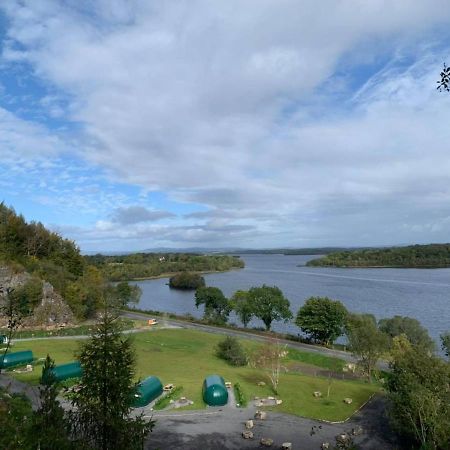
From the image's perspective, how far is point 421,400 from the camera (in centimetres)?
2427

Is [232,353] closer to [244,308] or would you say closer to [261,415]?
[261,415]

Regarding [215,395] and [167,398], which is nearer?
[215,395]

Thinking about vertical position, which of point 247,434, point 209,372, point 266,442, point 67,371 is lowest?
point 209,372

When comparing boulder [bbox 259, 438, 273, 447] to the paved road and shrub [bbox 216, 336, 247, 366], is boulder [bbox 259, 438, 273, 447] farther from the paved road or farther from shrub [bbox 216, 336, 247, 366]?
the paved road

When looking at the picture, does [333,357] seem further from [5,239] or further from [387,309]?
[5,239]

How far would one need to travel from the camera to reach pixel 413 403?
2484cm

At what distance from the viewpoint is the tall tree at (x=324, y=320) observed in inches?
2535

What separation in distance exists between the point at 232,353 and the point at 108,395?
37.0 meters

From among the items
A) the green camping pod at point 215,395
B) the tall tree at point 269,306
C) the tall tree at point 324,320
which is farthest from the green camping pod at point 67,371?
the tall tree at point 269,306

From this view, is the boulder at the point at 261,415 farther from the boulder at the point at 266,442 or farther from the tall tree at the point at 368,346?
the tall tree at the point at 368,346

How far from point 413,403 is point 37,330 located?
5564 cm

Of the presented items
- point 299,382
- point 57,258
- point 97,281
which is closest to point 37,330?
point 97,281

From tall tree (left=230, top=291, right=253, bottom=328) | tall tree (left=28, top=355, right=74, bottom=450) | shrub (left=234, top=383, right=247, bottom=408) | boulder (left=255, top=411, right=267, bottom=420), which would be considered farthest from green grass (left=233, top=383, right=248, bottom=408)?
tall tree (left=230, top=291, right=253, bottom=328)

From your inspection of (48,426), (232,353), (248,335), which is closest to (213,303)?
(248,335)
